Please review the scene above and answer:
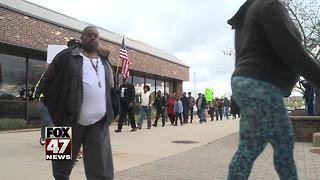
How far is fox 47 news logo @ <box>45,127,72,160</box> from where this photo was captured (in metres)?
4.16

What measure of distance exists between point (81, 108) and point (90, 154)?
417 millimetres

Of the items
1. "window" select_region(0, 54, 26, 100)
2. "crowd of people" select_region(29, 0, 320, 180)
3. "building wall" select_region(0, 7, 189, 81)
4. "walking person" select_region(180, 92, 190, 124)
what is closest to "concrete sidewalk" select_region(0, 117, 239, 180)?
"crowd of people" select_region(29, 0, 320, 180)

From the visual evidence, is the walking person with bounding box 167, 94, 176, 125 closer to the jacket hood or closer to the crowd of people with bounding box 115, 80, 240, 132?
the crowd of people with bounding box 115, 80, 240, 132

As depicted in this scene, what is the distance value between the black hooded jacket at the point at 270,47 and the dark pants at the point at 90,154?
1.46 metres

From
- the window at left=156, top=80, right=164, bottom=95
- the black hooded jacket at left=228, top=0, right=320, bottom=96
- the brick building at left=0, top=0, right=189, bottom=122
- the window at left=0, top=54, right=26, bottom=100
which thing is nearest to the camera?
the black hooded jacket at left=228, top=0, right=320, bottom=96

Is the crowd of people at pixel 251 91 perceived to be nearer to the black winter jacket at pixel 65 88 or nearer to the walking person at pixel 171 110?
the black winter jacket at pixel 65 88

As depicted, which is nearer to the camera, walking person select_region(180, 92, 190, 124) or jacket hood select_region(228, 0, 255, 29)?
jacket hood select_region(228, 0, 255, 29)

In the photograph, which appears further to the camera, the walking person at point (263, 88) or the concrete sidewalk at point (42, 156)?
the concrete sidewalk at point (42, 156)

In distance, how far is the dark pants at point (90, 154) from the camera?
4.32m

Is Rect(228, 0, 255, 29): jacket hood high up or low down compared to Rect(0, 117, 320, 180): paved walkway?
up

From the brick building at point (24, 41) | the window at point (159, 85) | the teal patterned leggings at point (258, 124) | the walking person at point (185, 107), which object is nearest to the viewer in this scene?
the teal patterned leggings at point (258, 124)

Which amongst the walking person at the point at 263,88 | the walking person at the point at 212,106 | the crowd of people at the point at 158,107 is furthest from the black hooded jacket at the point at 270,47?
the walking person at the point at 212,106

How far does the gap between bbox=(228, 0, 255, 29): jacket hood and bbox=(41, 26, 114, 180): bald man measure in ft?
4.63

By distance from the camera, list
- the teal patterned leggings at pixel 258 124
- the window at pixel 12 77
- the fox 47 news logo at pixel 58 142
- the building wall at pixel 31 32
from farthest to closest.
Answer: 1. the window at pixel 12 77
2. the building wall at pixel 31 32
3. the fox 47 news logo at pixel 58 142
4. the teal patterned leggings at pixel 258 124
